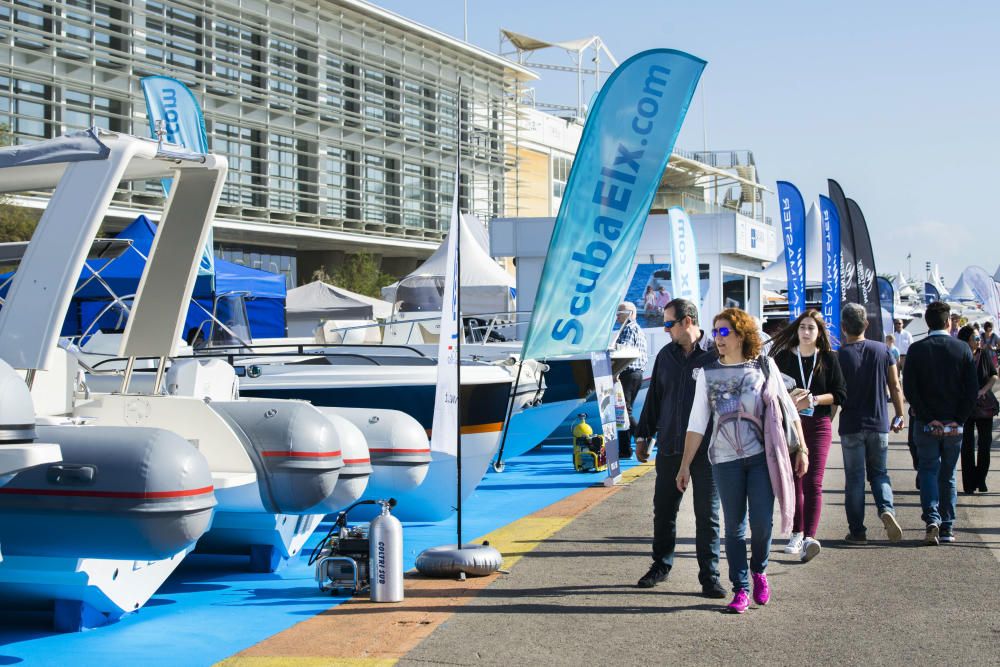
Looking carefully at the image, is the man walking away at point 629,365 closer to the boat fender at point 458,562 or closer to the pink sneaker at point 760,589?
the boat fender at point 458,562

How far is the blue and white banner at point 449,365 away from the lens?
8531 millimetres

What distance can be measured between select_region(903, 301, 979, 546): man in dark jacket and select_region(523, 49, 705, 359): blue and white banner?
2.55 m

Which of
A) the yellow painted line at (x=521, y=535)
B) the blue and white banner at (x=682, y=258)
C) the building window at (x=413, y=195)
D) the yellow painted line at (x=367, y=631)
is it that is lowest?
the yellow painted line at (x=521, y=535)

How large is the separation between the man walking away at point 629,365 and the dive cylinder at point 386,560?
331 inches

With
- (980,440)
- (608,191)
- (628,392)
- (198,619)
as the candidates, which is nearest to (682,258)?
(628,392)

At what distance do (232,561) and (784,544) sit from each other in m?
4.11

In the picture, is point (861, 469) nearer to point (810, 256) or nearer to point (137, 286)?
point (137, 286)

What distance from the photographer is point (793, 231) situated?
2203 cm

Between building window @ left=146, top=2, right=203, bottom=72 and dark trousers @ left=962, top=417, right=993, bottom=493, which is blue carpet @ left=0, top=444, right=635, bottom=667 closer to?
dark trousers @ left=962, top=417, right=993, bottom=493

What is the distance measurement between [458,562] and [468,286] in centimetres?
1688

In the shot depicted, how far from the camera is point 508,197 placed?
64188 mm

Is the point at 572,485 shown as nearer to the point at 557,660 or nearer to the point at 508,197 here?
the point at 557,660

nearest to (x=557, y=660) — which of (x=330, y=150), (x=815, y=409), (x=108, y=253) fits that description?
(x=815, y=409)

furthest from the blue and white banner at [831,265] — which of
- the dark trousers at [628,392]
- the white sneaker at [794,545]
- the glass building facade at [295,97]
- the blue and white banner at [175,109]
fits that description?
the glass building facade at [295,97]
